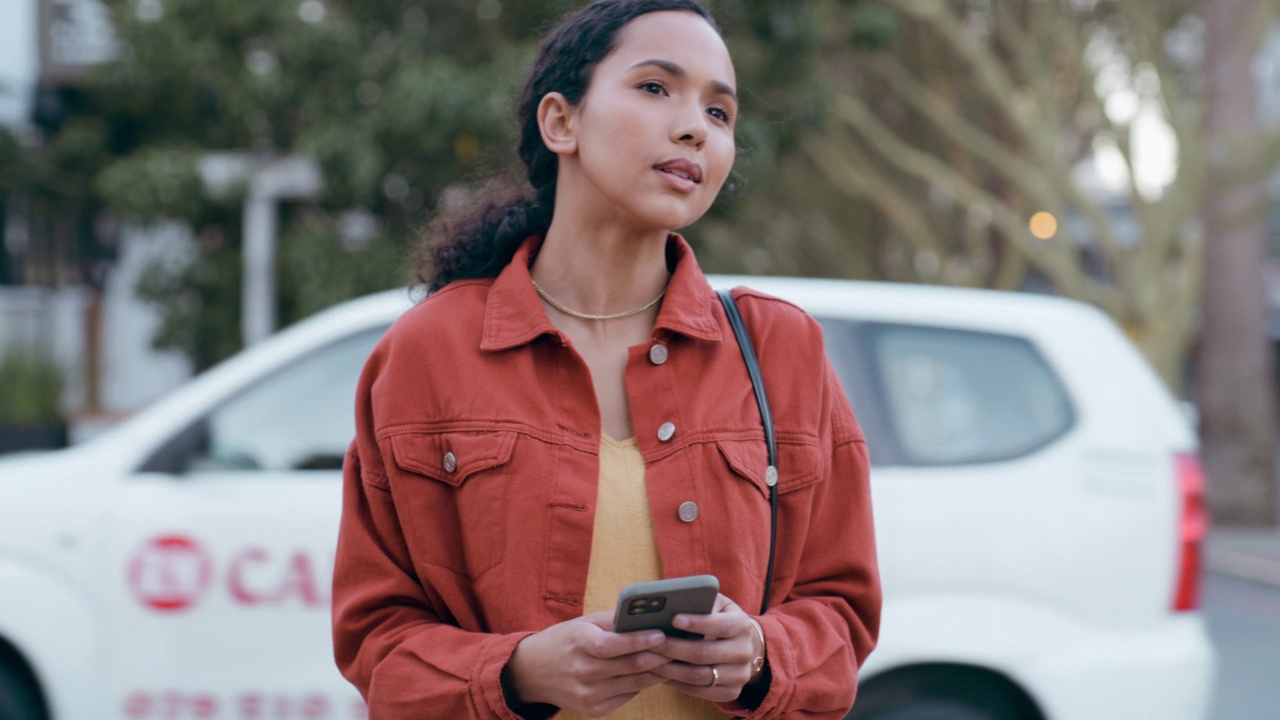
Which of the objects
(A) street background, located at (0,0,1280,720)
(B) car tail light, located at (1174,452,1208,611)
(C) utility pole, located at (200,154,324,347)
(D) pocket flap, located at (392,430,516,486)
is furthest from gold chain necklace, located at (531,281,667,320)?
(C) utility pole, located at (200,154,324,347)

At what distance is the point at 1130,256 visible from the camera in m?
14.0

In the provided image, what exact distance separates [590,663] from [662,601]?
132mm

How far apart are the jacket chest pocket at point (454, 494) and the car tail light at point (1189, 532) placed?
2.73m

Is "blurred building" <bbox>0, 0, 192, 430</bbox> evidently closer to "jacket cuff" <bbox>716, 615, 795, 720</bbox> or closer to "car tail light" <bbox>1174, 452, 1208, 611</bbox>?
"car tail light" <bbox>1174, 452, 1208, 611</bbox>

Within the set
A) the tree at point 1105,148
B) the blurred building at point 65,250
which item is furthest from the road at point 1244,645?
the blurred building at point 65,250

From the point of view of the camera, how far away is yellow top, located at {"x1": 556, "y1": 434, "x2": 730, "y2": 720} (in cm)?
185

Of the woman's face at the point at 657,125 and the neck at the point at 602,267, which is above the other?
the woman's face at the point at 657,125

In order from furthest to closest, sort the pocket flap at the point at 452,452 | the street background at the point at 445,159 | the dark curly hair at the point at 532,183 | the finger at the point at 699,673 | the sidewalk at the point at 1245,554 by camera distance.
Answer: the sidewalk at the point at 1245,554
the street background at the point at 445,159
the dark curly hair at the point at 532,183
the pocket flap at the point at 452,452
the finger at the point at 699,673

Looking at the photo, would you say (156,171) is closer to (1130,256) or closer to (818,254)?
(1130,256)

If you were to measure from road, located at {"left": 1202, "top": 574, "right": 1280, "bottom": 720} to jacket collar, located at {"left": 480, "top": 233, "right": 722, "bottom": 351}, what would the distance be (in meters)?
5.63

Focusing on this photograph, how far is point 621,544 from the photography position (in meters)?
1.86

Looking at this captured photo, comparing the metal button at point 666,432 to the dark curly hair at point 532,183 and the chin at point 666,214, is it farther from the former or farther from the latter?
the dark curly hair at point 532,183

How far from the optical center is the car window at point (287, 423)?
13.4ft

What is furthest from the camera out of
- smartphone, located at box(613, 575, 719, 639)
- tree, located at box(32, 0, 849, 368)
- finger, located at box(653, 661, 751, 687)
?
tree, located at box(32, 0, 849, 368)
